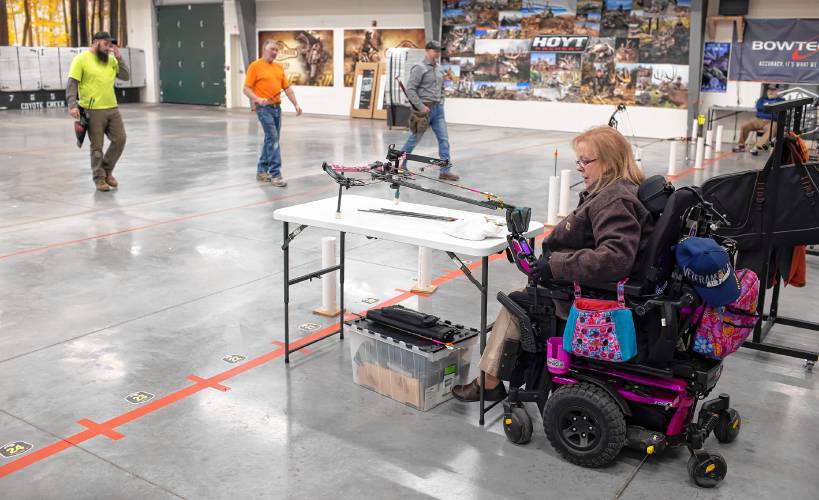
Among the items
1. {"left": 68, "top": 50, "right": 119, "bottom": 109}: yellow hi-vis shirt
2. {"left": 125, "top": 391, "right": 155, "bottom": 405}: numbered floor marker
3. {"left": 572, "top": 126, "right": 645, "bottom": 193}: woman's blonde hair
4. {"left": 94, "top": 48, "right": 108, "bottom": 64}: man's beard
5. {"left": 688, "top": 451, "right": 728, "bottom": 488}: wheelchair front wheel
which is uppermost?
{"left": 94, "top": 48, "right": 108, "bottom": 64}: man's beard

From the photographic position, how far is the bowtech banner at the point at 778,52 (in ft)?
54.7

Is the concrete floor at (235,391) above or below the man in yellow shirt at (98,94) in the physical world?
below

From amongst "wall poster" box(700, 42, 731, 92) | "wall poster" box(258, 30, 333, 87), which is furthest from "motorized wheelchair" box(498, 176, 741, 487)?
"wall poster" box(258, 30, 333, 87)

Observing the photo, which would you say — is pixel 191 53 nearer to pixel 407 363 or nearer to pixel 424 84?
pixel 424 84

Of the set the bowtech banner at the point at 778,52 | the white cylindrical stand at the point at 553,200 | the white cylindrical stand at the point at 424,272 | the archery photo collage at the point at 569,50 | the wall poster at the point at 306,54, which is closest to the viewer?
the white cylindrical stand at the point at 424,272

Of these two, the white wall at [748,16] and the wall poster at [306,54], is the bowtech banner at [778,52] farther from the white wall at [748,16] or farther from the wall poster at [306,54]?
the wall poster at [306,54]

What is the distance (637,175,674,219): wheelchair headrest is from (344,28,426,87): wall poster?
19.3 metres

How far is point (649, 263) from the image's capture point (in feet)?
10.8

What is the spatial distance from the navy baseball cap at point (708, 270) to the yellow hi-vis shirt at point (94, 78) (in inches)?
321

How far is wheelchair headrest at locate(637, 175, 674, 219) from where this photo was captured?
3316mm

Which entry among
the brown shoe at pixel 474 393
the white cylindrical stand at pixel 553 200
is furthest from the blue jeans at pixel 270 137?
the brown shoe at pixel 474 393

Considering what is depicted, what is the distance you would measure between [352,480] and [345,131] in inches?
628

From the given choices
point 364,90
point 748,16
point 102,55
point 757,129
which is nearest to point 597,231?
point 102,55

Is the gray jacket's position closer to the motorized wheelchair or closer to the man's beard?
the man's beard
